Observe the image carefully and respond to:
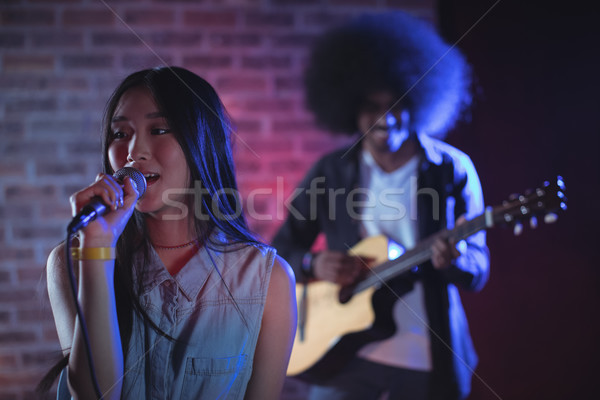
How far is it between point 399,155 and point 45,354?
6.69ft

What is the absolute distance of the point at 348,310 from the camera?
6.89 ft

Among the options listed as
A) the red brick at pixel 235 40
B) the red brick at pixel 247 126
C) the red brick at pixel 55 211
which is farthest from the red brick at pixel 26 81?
the red brick at pixel 247 126

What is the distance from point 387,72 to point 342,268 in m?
0.99

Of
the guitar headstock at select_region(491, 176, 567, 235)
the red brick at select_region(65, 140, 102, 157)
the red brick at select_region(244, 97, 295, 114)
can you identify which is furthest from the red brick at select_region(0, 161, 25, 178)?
the guitar headstock at select_region(491, 176, 567, 235)

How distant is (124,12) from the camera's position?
2428 mm

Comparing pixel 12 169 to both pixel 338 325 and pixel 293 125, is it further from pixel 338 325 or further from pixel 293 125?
pixel 338 325

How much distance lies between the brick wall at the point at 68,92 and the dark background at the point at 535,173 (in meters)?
1.07

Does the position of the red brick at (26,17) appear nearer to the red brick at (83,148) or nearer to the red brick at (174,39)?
the red brick at (174,39)

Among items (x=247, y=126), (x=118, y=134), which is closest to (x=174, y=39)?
(x=247, y=126)

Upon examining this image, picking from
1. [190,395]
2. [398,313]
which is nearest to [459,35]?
[398,313]

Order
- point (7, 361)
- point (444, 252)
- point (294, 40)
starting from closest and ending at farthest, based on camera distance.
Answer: point (444, 252) → point (7, 361) → point (294, 40)

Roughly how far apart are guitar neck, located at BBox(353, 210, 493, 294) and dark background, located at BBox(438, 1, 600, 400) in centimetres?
71

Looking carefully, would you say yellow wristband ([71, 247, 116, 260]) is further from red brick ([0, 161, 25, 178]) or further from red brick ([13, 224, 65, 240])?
red brick ([0, 161, 25, 178])

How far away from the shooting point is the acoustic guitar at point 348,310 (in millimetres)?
1948
